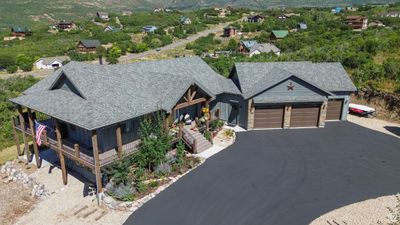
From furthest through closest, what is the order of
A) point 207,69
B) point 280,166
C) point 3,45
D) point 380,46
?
point 3,45 → point 380,46 → point 207,69 → point 280,166

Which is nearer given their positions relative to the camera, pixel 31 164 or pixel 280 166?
pixel 280 166

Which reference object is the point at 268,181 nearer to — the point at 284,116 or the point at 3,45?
the point at 284,116

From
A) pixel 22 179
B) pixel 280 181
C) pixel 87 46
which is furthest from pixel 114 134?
pixel 87 46

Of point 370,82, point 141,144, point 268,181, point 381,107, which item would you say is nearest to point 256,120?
point 268,181

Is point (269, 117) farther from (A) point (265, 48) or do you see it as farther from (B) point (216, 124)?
(A) point (265, 48)

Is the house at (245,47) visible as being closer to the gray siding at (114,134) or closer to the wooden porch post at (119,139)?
the gray siding at (114,134)
